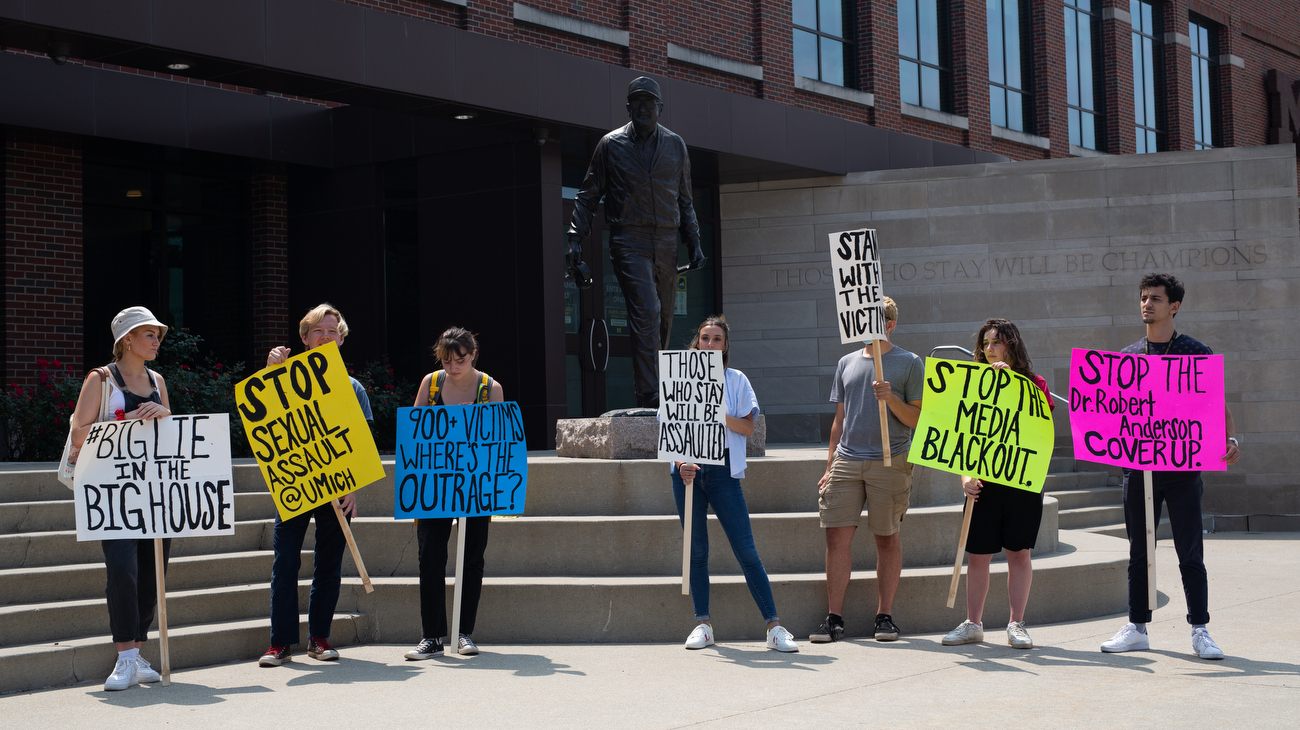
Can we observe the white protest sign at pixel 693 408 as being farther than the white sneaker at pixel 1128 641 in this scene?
Yes

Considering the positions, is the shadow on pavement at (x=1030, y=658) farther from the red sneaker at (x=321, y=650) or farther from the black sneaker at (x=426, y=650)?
the red sneaker at (x=321, y=650)

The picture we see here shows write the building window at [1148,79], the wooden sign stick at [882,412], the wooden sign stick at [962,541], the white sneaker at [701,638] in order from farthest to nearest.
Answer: the building window at [1148,79]
the white sneaker at [701,638]
the wooden sign stick at [882,412]
the wooden sign stick at [962,541]

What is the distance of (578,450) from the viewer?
28.8ft

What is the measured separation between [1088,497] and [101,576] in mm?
9659

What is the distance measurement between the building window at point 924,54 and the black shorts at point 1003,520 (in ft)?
44.7

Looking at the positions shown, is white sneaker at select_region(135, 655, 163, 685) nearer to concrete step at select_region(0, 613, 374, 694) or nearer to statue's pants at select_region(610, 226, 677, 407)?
concrete step at select_region(0, 613, 374, 694)

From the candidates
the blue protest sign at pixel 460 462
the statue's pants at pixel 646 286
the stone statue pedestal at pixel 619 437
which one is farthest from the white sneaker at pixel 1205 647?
the statue's pants at pixel 646 286

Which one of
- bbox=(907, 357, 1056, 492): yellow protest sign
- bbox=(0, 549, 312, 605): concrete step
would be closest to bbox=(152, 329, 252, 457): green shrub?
bbox=(0, 549, 312, 605): concrete step

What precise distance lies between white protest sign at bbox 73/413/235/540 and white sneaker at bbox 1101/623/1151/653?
4.61 m

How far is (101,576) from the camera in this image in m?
7.04

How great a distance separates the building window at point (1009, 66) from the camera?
68.3 feet

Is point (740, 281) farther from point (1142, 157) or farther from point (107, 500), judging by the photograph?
point (107, 500)

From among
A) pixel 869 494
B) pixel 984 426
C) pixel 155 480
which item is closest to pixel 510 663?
pixel 155 480

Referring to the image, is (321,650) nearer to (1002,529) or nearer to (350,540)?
(350,540)
